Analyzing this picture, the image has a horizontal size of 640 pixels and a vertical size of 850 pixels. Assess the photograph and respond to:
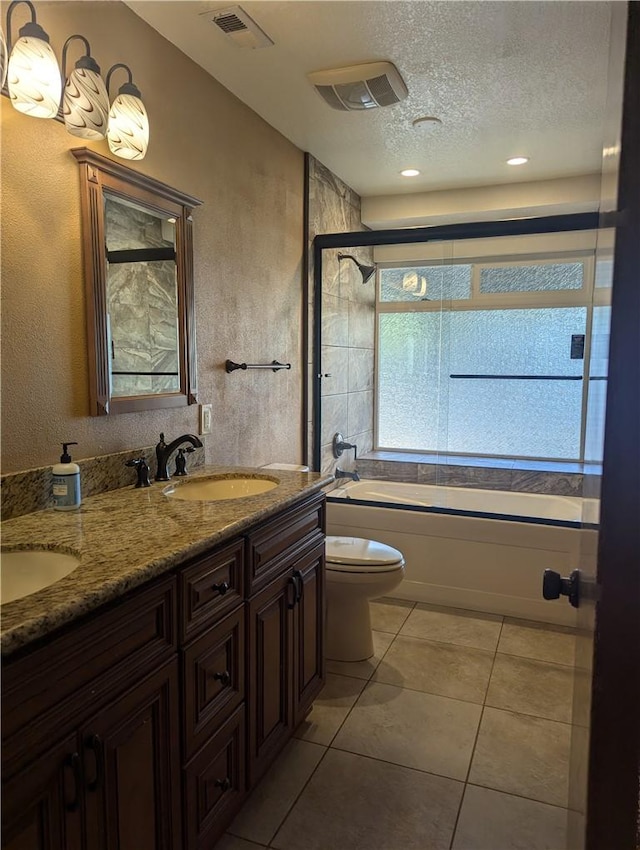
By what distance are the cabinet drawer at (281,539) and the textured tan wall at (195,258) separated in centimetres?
59

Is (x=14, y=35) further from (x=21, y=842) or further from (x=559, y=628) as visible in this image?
(x=559, y=628)

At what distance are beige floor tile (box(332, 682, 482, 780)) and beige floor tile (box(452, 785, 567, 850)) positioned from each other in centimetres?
12

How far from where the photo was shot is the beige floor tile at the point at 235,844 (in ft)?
5.05

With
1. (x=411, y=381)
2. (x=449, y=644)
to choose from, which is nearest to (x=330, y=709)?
(x=449, y=644)

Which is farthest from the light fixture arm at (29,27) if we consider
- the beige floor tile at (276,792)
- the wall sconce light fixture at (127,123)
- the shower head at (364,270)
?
the shower head at (364,270)

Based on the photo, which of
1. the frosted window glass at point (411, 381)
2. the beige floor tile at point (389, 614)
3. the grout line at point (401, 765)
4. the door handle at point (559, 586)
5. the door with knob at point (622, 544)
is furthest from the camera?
the frosted window glass at point (411, 381)

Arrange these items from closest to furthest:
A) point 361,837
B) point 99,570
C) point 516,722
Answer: point 99,570 < point 361,837 < point 516,722

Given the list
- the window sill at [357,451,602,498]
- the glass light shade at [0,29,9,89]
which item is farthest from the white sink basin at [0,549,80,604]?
the window sill at [357,451,602,498]

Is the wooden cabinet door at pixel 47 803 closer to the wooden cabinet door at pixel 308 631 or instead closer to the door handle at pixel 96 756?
the door handle at pixel 96 756

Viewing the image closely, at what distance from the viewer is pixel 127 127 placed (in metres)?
1.65

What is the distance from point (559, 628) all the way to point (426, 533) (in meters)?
0.80

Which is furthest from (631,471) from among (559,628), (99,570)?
(559,628)

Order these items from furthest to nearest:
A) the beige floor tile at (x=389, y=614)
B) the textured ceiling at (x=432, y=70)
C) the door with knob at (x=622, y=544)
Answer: the beige floor tile at (x=389, y=614) → the textured ceiling at (x=432, y=70) → the door with knob at (x=622, y=544)

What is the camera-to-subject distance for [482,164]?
11.1 feet
